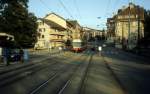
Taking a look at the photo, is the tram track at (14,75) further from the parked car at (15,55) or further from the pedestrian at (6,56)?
the parked car at (15,55)

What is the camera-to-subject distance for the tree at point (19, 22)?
70.0 m

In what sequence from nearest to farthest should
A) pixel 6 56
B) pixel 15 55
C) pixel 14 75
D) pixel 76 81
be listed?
pixel 76 81 < pixel 14 75 < pixel 6 56 < pixel 15 55

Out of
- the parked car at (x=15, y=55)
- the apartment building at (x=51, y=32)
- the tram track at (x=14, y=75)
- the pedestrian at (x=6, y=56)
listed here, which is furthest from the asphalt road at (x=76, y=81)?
the apartment building at (x=51, y=32)

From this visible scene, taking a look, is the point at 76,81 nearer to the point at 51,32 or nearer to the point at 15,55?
the point at 15,55

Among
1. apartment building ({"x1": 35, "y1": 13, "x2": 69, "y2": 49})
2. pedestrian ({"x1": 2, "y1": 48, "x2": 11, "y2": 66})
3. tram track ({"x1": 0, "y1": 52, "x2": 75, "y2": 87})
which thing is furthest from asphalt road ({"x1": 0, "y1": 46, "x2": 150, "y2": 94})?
apartment building ({"x1": 35, "y1": 13, "x2": 69, "y2": 49})

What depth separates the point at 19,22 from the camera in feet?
236

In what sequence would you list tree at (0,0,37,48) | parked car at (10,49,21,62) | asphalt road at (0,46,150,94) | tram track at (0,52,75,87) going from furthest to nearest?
tree at (0,0,37,48), parked car at (10,49,21,62), tram track at (0,52,75,87), asphalt road at (0,46,150,94)

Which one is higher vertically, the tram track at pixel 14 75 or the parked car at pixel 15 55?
the parked car at pixel 15 55

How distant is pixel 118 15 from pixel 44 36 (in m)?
43.0

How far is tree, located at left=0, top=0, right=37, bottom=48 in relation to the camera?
230 feet

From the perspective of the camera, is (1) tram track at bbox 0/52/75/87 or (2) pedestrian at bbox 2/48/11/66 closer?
(1) tram track at bbox 0/52/75/87

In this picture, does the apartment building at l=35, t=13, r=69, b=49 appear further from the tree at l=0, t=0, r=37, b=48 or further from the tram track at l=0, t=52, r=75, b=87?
the tram track at l=0, t=52, r=75, b=87

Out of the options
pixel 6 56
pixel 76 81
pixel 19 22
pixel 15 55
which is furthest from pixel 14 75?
pixel 19 22

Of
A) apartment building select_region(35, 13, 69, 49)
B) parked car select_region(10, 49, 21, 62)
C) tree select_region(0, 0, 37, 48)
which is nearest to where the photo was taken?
parked car select_region(10, 49, 21, 62)
